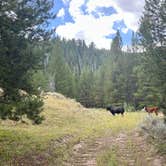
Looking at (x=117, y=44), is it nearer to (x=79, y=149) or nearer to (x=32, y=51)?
(x=79, y=149)

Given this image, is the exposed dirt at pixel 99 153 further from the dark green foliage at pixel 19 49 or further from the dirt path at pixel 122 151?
the dark green foliage at pixel 19 49

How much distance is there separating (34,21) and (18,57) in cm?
195

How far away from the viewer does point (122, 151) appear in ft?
62.1

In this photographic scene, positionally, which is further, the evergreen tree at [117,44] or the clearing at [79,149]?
the evergreen tree at [117,44]

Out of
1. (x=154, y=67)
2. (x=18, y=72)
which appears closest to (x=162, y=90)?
(x=154, y=67)

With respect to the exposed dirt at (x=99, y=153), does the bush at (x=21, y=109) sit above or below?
above

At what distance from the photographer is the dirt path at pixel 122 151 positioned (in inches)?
645

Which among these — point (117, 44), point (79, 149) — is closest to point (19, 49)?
point (79, 149)

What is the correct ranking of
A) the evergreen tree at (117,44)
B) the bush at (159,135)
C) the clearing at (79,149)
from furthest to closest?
the evergreen tree at (117,44) < the bush at (159,135) < the clearing at (79,149)

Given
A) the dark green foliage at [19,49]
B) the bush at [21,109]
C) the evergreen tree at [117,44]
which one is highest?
the evergreen tree at [117,44]

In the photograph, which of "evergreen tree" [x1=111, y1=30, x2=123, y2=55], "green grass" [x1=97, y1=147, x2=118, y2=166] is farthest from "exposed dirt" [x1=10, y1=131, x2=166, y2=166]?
"evergreen tree" [x1=111, y1=30, x2=123, y2=55]

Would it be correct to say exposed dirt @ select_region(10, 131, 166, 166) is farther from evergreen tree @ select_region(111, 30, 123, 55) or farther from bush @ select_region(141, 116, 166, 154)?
evergreen tree @ select_region(111, 30, 123, 55)

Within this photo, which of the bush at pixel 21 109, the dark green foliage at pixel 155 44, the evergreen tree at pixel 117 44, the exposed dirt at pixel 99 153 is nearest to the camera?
the exposed dirt at pixel 99 153

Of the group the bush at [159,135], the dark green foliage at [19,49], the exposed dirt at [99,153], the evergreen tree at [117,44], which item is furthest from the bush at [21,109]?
the evergreen tree at [117,44]
